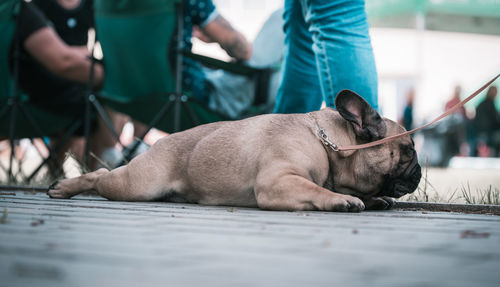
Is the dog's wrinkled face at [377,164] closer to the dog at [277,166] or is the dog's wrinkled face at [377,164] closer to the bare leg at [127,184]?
the dog at [277,166]

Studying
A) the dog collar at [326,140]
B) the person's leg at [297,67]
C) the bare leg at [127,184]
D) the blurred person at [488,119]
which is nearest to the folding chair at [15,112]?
the bare leg at [127,184]

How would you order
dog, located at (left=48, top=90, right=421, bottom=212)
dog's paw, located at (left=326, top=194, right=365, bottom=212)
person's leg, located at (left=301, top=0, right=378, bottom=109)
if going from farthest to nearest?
person's leg, located at (left=301, top=0, right=378, bottom=109)
dog, located at (left=48, top=90, right=421, bottom=212)
dog's paw, located at (left=326, top=194, right=365, bottom=212)

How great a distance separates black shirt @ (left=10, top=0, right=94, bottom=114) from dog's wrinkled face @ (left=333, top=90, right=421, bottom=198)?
382cm

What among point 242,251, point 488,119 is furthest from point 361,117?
point 488,119

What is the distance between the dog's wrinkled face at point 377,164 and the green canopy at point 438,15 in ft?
35.6

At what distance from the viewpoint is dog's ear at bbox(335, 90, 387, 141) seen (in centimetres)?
275

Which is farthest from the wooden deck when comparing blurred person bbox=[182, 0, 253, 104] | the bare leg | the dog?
blurred person bbox=[182, 0, 253, 104]

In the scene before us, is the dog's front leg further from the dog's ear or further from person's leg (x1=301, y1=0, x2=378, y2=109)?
person's leg (x1=301, y1=0, x2=378, y2=109)

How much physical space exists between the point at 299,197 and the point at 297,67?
176 cm

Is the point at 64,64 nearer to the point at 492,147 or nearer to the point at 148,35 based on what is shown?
the point at 148,35

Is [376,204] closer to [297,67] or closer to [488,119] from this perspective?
[297,67]

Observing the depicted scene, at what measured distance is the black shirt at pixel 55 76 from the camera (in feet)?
18.5

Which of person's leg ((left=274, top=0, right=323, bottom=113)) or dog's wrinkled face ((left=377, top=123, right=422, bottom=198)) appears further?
person's leg ((left=274, top=0, right=323, bottom=113))

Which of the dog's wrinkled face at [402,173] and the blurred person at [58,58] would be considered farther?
the blurred person at [58,58]
